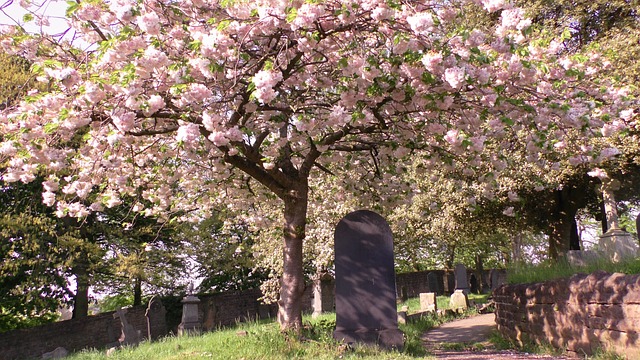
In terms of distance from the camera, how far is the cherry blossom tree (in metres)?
6.26

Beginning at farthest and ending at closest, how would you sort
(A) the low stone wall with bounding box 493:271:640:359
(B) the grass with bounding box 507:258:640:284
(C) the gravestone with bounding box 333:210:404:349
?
(C) the gravestone with bounding box 333:210:404:349, (B) the grass with bounding box 507:258:640:284, (A) the low stone wall with bounding box 493:271:640:359

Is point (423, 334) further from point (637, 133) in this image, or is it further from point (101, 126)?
point (101, 126)

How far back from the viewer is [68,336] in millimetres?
18562

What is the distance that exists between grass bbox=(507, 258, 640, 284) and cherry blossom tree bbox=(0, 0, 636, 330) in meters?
1.83

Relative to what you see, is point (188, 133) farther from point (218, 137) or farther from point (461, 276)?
point (461, 276)

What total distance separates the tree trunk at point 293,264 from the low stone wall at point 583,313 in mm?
4525

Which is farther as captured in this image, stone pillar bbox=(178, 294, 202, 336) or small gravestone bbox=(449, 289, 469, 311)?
small gravestone bbox=(449, 289, 469, 311)

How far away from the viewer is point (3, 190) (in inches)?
764

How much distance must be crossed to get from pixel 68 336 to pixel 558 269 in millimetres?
16417

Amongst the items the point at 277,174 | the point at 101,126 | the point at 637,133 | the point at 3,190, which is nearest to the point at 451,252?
the point at 637,133

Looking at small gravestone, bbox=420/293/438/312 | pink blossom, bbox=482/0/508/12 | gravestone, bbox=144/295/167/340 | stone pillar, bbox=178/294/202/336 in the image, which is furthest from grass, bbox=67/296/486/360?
small gravestone, bbox=420/293/438/312

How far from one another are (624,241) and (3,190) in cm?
2083

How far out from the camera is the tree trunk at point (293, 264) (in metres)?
9.41

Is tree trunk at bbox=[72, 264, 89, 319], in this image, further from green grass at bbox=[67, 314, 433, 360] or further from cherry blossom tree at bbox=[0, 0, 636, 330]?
cherry blossom tree at bbox=[0, 0, 636, 330]
